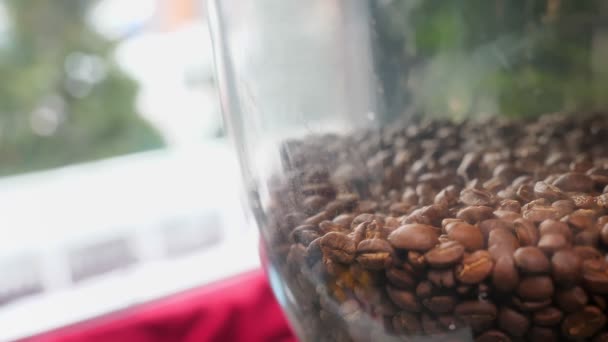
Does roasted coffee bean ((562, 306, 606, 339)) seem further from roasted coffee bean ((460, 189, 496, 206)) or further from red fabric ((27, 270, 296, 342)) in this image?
red fabric ((27, 270, 296, 342))

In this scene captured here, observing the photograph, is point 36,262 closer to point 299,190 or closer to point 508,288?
point 299,190

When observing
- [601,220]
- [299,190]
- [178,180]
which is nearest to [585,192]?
[601,220]

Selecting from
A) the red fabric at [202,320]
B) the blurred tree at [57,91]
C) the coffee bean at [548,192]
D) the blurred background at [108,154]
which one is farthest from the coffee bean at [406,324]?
the blurred tree at [57,91]

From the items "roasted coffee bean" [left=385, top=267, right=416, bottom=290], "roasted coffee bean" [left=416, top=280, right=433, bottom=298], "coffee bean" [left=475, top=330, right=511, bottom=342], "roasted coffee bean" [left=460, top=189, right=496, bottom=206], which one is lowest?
"coffee bean" [left=475, top=330, right=511, bottom=342]

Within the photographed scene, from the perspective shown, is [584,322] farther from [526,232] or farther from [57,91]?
[57,91]

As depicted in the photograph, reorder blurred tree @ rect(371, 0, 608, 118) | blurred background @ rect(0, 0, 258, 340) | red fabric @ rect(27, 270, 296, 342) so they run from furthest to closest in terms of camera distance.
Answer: blurred background @ rect(0, 0, 258, 340)
blurred tree @ rect(371, 0, 608, 118)
red fabric @ rect(27, 270, 296, 342)

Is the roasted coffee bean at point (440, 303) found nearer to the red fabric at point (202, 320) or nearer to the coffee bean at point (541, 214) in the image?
the coffee bean at point (541, 214)

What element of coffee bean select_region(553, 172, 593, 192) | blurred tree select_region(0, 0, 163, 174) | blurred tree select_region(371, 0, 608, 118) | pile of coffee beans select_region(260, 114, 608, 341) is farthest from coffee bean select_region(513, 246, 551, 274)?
blurred tree select_region(0, 0, 163, 174)
